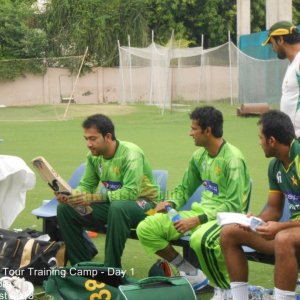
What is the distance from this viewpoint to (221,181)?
5562 millimetres

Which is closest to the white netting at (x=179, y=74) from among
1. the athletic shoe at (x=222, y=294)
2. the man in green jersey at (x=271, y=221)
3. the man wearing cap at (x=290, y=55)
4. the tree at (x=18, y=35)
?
the tree at (x=18, y=35)

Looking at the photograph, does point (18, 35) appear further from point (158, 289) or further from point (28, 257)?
point (158, 289)

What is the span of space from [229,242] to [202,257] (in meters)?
0.39

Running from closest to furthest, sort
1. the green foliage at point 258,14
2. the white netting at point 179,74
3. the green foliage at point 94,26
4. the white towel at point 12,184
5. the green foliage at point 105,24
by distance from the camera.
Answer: the white towel at point 12,184 → the white netting at point 179,74 → the green foliage at point 105,24 → the green foliage at point 94,26 → the green foliage at point 258,14

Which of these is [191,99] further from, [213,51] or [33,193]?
[33,193]

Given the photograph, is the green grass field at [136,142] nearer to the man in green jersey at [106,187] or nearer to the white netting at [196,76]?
the man in green jersey at [106,187]

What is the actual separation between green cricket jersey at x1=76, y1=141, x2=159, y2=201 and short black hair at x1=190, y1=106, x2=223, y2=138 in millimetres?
779

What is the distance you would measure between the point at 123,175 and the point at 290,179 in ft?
5.75

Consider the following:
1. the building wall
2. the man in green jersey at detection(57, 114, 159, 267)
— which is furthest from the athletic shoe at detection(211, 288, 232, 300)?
the building wall

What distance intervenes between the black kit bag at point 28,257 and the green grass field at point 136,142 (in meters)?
0.84

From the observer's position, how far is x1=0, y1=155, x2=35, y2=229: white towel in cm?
691

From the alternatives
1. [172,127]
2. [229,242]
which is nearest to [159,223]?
[229,242]

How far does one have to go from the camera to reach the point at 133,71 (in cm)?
2870

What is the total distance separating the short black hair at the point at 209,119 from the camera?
557 cm
